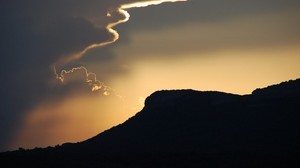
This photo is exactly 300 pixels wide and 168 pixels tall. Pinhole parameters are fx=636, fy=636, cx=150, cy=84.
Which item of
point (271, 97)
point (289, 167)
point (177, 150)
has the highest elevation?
point (271, 97)

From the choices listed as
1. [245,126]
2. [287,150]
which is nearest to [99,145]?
[245,126]

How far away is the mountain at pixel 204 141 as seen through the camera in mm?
155750

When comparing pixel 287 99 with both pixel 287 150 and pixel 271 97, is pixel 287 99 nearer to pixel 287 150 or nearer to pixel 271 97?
pixel 271 97

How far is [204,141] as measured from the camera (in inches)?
7092

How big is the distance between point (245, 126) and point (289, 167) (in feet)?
143

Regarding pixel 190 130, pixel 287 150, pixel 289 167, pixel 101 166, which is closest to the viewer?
pixel 289 167

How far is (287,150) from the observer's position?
538 feet

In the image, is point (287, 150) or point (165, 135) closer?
point (287, 150)

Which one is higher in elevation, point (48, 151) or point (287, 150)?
point (48, 151)

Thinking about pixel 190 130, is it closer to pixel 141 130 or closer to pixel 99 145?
pixel 141 130

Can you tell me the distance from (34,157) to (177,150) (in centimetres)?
3876

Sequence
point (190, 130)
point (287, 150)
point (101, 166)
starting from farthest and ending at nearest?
point (190, 130), point (287, 150), point (101, 166)

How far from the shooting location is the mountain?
511 feet

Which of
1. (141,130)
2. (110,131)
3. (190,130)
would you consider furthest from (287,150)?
(110,131)
